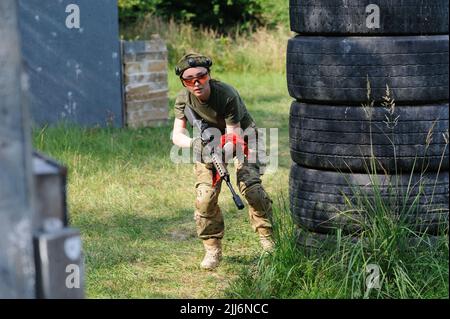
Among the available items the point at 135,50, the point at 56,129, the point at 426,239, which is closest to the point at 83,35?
the point at 135,50

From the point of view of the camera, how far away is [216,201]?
21.5 ft

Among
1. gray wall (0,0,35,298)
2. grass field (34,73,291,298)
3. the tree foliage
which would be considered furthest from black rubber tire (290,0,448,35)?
the tree foliage

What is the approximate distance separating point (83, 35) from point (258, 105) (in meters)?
3.65

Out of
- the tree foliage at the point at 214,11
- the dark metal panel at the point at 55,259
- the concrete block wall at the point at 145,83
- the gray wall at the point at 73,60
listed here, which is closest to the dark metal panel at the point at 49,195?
the dark metal panel at the point at 55,259

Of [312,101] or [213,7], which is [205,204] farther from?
[213,7]

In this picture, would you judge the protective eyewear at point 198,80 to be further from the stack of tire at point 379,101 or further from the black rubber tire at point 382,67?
the black rubber tire at point 382,67

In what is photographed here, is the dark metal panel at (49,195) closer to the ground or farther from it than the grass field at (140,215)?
farther from it

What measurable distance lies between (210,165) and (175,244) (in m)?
0.87

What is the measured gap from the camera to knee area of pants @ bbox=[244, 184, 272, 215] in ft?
21.7

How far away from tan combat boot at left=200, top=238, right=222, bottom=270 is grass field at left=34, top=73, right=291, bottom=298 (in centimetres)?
6

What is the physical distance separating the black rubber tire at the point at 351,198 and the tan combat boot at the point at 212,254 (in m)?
0.82

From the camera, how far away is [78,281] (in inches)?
137

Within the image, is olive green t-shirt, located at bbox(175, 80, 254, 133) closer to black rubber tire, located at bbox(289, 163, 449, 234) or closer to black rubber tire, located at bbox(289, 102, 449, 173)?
black rubber tire, located at bbox(289, 163, 449, 234)

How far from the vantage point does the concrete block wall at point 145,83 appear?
→ 12055 millimetres
